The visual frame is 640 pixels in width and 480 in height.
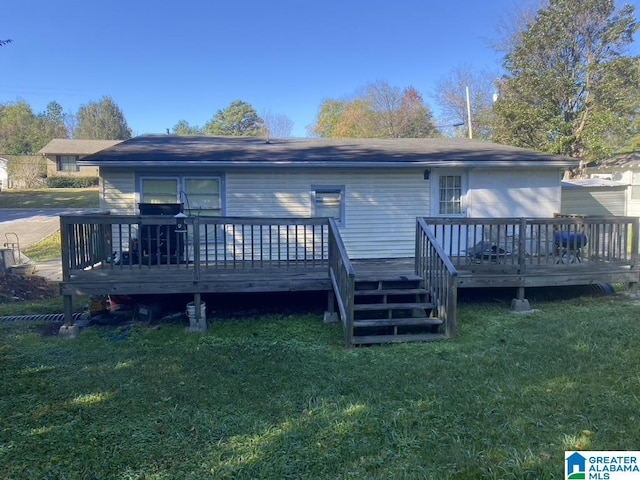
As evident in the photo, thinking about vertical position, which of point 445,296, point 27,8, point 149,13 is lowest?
point 445,296

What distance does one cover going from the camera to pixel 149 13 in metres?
20.7

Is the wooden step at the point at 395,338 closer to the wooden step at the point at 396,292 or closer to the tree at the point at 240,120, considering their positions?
the wooden step at the point at 396,292

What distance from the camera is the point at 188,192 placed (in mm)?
8812

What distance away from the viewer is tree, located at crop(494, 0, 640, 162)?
689 inches

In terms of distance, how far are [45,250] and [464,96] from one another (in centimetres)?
2757

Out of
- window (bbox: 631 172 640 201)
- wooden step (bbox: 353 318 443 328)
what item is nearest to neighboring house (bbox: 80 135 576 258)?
wooden step (bbox: 353 318 443 328)

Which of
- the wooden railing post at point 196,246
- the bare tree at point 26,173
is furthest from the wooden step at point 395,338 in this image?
the bare tree at point 26,173

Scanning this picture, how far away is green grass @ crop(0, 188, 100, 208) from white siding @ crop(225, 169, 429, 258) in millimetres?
20147

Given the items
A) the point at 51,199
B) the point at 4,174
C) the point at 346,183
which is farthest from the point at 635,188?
the point at 4,174

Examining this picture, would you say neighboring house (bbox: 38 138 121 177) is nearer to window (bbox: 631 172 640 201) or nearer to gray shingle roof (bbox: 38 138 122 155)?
gray shingle roof (bbox: 38 138 122 155)

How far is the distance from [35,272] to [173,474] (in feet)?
33.0

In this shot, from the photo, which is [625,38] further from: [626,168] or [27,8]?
[27,8]

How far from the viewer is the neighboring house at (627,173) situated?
15.8 metres

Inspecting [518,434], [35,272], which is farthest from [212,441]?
[35,272]
